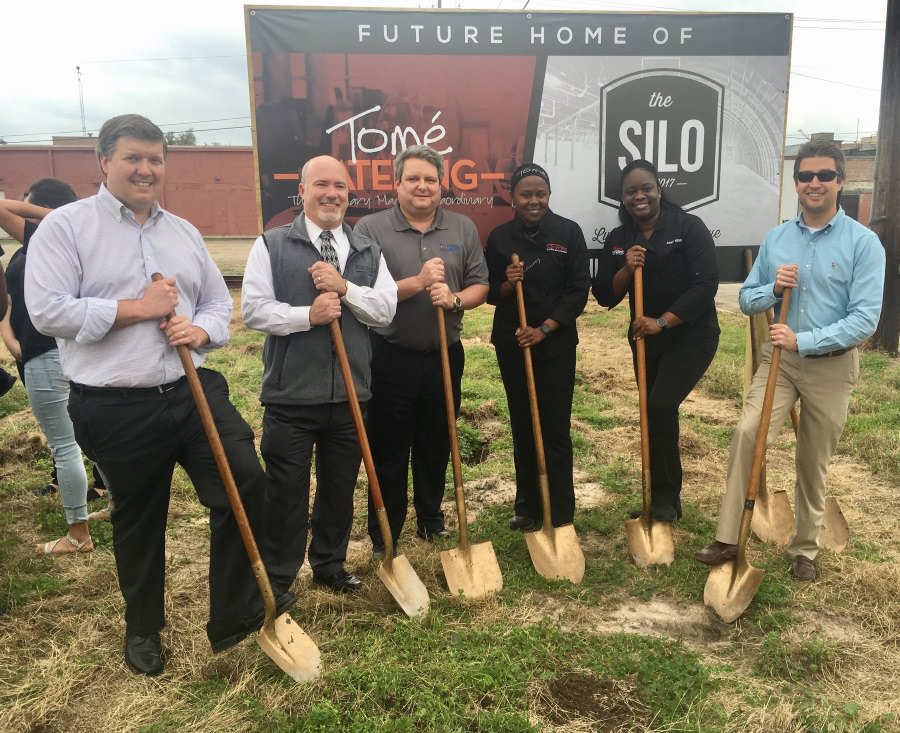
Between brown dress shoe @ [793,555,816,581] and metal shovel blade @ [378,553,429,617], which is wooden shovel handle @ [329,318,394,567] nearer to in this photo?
metal shovel blade @ [378,553,429,617]

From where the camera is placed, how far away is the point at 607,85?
482 centimetres

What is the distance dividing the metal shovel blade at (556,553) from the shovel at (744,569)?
68 cm

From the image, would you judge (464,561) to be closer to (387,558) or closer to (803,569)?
(387,558)

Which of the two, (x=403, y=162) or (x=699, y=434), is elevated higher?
(x=403, y=162)

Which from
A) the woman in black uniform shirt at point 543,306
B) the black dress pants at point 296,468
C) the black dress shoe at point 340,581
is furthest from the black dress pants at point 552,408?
the black dress shoe at point 340,581

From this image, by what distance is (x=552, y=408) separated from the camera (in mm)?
4434

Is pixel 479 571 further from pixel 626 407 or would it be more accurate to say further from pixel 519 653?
pixel 626 407

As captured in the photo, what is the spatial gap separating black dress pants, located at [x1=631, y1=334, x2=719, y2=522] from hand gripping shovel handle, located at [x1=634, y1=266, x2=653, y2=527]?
0.10 m

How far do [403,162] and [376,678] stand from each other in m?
2.54

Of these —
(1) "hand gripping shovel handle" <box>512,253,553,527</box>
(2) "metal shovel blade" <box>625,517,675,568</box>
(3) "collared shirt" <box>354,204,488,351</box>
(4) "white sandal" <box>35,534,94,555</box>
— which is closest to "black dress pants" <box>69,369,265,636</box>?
(3) "collared shirt" <box>354,204,488,351</box>

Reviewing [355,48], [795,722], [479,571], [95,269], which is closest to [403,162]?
[355,48]

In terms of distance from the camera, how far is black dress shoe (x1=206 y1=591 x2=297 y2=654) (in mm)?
3191

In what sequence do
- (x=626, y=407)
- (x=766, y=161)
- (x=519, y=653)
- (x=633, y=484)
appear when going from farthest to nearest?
(x=626, y=407) < (x=633, y=484) < (x=766, y=161) < (x=519, y=653)

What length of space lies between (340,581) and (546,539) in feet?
3.84
